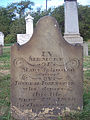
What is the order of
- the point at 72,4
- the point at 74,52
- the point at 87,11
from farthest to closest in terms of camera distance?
the point at 87,11, the point at 72,4, the point at 74,52

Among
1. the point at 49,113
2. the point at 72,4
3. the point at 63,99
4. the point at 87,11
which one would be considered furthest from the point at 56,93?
the point at 87,11

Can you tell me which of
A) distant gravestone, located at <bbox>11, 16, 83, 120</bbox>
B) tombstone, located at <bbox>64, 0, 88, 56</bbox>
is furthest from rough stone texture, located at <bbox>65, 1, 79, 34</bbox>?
distant gravestone, located at <bbox>11, 16, 83, 120</bbox>

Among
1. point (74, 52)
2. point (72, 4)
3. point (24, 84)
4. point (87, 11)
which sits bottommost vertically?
point (24, 84)

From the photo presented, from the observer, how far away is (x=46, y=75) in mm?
2756

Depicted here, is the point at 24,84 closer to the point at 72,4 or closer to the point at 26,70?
the point at 26,70

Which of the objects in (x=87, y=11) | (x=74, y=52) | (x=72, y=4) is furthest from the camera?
(x=87, y=11)

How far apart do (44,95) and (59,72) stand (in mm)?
401

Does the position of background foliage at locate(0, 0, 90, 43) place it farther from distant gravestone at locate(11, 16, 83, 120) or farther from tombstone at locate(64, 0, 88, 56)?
distant gravestone at locate(11, 16, 83, 120)

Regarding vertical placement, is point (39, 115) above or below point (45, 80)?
below

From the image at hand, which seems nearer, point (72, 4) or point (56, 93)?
point (56, 93)

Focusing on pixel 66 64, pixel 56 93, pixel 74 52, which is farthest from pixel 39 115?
pixel 74 52

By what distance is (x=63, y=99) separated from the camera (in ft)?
9.07

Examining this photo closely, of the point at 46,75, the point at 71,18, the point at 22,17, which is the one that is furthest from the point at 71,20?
the point at 22,17

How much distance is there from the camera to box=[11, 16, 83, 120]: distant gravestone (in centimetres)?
272
